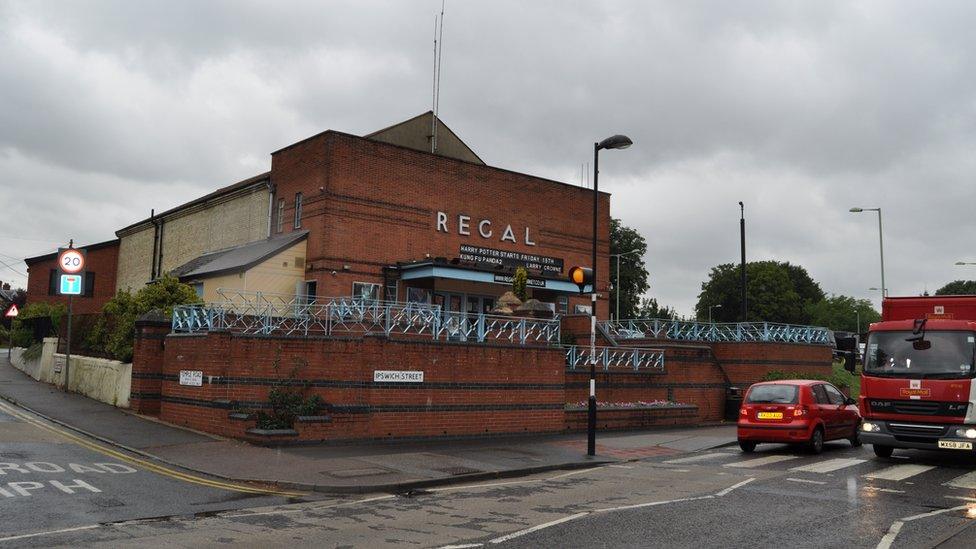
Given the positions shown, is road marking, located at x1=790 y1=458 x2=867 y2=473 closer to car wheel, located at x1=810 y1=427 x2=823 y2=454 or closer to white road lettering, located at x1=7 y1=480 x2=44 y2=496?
car wheel, located at x1=810 y1=427 x2=823 y2=454

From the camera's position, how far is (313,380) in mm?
15906

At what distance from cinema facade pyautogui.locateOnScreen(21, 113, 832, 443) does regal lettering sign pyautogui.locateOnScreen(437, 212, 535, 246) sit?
62mm

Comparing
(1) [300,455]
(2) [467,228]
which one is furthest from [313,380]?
(2) [467,228]

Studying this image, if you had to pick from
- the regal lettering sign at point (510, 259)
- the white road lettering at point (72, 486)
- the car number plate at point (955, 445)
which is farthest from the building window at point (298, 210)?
the car number plate at point (955, 445)

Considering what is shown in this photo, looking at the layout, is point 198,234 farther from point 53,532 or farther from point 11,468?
point 53,532

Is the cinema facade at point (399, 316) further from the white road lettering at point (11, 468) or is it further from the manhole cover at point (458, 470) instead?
the white road lettering at point (11, 468)

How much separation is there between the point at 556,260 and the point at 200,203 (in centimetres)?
1663

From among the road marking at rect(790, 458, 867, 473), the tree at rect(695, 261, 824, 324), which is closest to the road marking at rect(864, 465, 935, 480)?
the road marking at rect(790, 458, 867, 473)

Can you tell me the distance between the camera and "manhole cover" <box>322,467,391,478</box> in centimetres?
1227

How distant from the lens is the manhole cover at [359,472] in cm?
1227

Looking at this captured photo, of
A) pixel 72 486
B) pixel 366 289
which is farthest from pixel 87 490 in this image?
pixel 366 289

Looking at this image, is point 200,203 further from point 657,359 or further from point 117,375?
point 657,359

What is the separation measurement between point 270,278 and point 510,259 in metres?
9.81

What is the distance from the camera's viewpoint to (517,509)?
998cm
